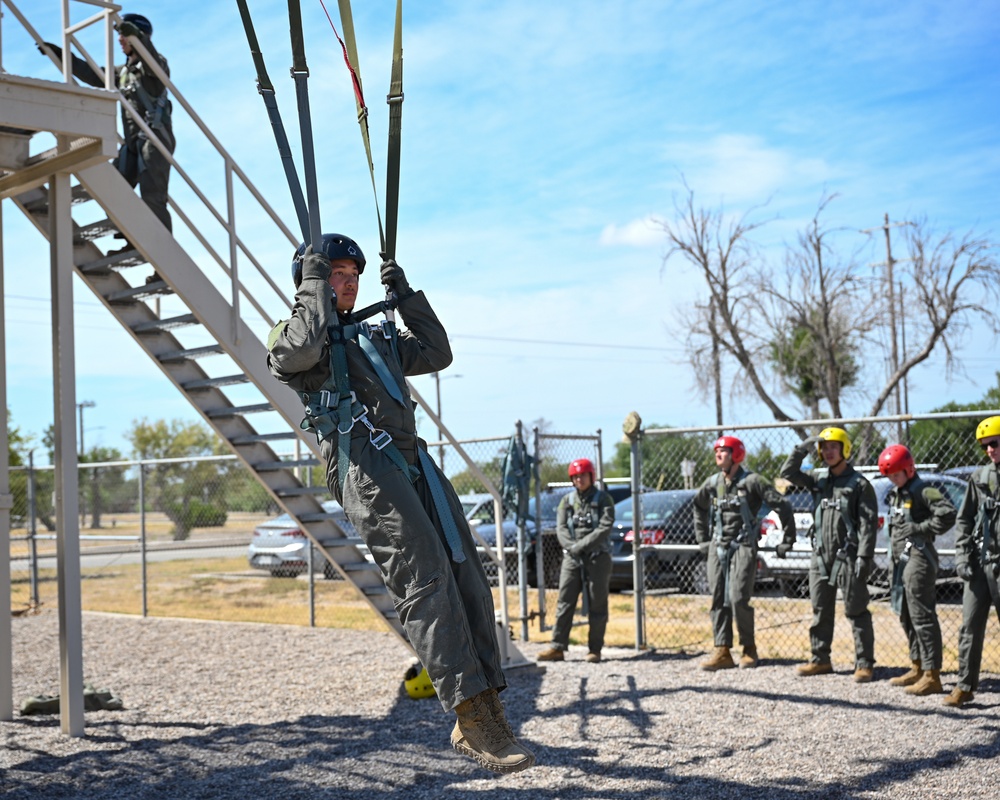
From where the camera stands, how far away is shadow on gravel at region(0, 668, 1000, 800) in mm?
6512

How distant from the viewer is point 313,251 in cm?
423

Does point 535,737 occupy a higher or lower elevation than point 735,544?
lower

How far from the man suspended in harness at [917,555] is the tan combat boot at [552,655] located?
11.7 feet

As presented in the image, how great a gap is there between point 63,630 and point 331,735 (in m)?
2.20

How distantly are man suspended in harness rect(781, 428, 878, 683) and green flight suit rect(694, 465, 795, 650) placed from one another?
0.42 metres

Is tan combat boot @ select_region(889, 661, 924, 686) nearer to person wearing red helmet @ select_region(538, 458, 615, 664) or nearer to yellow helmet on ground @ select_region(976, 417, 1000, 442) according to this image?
yellow helmet on ground @ select_region(976, 417, 1000, 442)

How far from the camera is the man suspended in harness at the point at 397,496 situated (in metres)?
4.11

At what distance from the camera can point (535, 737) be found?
7.86 meters

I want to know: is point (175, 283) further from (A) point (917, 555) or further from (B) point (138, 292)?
(A) point (917, 555)

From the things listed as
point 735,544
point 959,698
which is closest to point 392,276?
point 959,698

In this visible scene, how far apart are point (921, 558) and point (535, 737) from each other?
3615mm

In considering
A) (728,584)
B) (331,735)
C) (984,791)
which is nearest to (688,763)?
(984,791)

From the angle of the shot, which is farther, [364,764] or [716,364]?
[716,364]

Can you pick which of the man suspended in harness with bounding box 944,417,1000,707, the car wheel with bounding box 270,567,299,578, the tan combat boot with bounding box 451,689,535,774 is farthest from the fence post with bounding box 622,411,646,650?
the car wheel with bounding box 270,567,299,578
